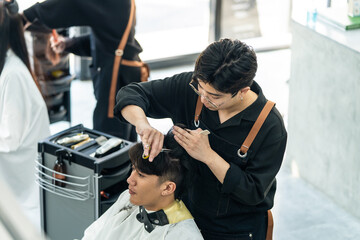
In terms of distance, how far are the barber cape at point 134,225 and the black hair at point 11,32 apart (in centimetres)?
118

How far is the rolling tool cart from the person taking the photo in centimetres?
231

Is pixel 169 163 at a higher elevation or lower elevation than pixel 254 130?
lower

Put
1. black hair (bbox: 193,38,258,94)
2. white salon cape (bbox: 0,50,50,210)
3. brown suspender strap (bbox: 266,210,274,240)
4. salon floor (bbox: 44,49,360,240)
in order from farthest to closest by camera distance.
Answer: salon floor (bbox: 44,49,360,240) → white salon cape (bbox: 0,50,50,210) → brown suspender strap (bbox: 266,210,274,240) → black hair (bbox: 193,38,258,94)

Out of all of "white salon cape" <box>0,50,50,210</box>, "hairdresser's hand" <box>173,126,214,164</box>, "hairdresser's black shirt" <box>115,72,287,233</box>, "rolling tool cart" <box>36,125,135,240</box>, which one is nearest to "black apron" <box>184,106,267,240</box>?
"hairdresser's black shirt" <box>115,72,287,233</box>

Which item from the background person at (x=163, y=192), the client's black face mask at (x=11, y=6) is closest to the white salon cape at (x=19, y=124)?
the client's black face mask at (x=11, y=6)

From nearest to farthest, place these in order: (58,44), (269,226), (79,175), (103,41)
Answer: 1. (269,226)
2. (79,175)
3. (103,41)
4. (58,44)

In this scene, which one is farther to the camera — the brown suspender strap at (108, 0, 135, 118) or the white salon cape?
the brown suspender strap at (108, 0, 135, 118)

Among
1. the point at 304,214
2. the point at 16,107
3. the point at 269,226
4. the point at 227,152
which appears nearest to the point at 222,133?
the point at 227,152

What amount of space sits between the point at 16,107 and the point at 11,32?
394 millimetres

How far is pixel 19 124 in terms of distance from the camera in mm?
2941

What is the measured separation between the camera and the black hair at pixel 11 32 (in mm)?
2783

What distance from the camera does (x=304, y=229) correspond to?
329 centimetres

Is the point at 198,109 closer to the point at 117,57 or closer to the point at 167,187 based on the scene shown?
the point at 167,187

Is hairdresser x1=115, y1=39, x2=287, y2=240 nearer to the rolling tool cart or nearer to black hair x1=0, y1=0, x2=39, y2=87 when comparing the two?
the rolling tool cart
